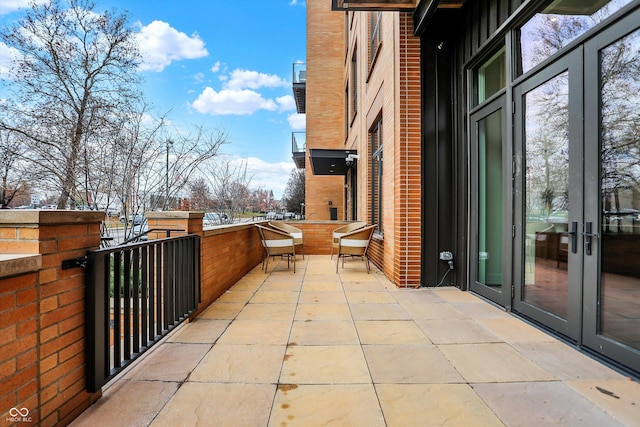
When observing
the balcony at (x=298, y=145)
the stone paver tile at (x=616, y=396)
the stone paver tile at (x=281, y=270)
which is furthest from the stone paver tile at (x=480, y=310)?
the balcony at (x=298, y=145)

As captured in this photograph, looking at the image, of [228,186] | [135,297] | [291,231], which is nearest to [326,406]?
[135,297]

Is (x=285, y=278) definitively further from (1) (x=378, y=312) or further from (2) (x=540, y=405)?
(2) (x=540, y=405)

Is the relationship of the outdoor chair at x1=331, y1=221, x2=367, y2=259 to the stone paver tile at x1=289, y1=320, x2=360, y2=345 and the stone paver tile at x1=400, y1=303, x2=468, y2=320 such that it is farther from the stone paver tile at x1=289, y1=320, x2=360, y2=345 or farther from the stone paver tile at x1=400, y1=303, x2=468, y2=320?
the stone paver tile at x1=289, y1=320, x2=360, y2=345

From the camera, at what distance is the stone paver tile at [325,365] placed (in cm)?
205

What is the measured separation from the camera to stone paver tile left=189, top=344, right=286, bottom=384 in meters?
2.06

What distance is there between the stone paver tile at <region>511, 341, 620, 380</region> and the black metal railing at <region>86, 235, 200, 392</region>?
2.76m

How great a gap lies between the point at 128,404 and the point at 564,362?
9.24ft

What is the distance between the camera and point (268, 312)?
A: 3.43m

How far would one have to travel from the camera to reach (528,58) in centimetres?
316

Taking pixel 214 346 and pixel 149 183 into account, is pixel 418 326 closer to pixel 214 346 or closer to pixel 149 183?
pixel 214 346

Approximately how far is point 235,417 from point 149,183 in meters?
4.76

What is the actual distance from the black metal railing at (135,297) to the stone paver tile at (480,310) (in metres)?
2.82

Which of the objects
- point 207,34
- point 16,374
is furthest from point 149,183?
point 207,34

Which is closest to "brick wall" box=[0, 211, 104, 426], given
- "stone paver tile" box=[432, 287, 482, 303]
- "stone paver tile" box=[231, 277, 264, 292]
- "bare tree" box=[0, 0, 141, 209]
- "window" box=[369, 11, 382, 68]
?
"stone paver tile" box=[231, 277, 264, 292]
